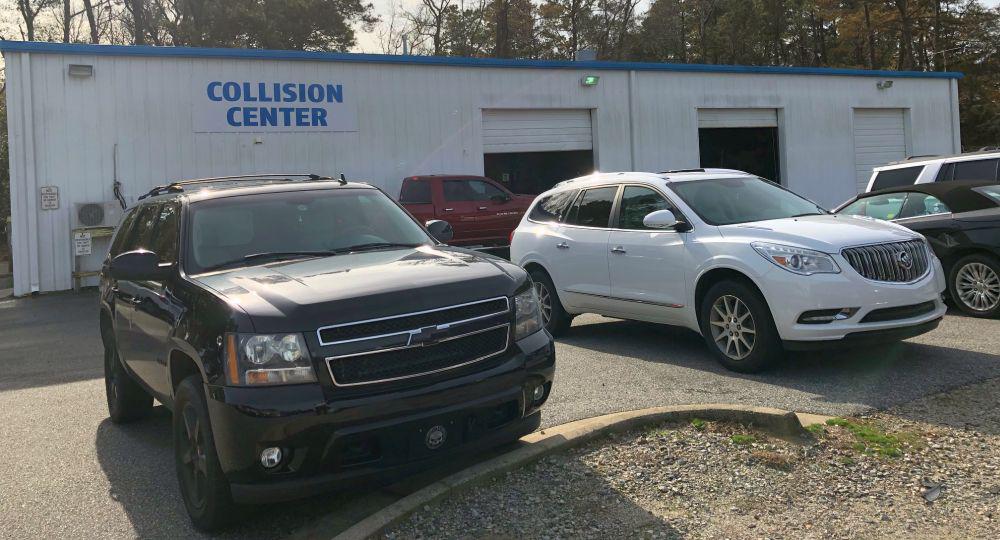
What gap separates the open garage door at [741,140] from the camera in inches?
857

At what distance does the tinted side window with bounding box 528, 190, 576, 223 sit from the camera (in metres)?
8.49

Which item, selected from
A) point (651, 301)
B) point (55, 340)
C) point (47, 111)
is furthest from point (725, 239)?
point (47, 111)

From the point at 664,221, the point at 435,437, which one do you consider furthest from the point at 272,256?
the point at 664,221

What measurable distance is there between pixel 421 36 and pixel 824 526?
1516 inches

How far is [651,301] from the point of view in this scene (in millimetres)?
7207

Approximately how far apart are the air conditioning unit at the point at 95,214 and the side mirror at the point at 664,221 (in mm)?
11774

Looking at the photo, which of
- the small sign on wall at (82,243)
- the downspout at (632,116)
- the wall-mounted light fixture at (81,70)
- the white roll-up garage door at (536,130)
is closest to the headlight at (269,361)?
the small sign on wall at (82,243)

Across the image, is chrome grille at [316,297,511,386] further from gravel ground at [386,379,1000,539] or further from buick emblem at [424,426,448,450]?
gravel ground at [386,379,1000,539]

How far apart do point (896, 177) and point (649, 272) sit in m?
5.76

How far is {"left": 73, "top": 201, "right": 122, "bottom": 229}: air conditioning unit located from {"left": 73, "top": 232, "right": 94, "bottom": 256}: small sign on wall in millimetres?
314

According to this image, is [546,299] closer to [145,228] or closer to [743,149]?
[145,228]

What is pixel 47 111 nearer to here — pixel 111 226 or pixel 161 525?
pixel 111 226

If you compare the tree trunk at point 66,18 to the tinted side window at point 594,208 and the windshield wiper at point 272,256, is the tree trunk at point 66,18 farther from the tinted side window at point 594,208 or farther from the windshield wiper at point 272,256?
the windshield wiper at point 272,256

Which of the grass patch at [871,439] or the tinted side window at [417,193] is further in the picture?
the tinted side window at [417,193]
